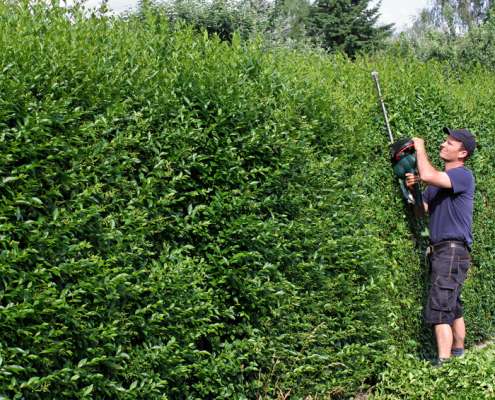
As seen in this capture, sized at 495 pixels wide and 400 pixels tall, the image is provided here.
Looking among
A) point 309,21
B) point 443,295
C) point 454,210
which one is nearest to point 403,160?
point 454,210

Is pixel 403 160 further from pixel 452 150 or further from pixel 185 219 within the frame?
pixel 185 219

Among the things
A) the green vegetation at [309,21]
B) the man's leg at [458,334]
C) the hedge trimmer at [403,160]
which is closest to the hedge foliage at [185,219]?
the hedge trimmer at [403,160]

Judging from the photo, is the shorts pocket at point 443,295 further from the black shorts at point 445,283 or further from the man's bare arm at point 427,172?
the man's bare arm at point 427,172

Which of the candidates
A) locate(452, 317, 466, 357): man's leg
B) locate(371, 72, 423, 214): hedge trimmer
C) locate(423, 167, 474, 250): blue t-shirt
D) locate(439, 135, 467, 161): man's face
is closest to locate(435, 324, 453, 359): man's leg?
locate(452, 317, 466, 357): man's leg

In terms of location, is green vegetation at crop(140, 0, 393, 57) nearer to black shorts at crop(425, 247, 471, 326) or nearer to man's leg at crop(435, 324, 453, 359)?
black shorts at crop(425, 247, 471, 326)

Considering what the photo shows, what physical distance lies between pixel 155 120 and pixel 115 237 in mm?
866

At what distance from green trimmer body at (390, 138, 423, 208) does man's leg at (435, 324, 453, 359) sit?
139 cm

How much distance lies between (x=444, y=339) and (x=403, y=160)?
198 centimetres

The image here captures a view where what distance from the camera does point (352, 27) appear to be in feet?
101

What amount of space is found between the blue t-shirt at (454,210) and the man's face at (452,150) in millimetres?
195

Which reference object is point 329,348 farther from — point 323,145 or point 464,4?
point 464,4

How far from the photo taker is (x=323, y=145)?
164 inches

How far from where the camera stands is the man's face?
4938 mm

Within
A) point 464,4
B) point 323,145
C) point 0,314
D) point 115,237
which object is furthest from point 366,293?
point 464,4
